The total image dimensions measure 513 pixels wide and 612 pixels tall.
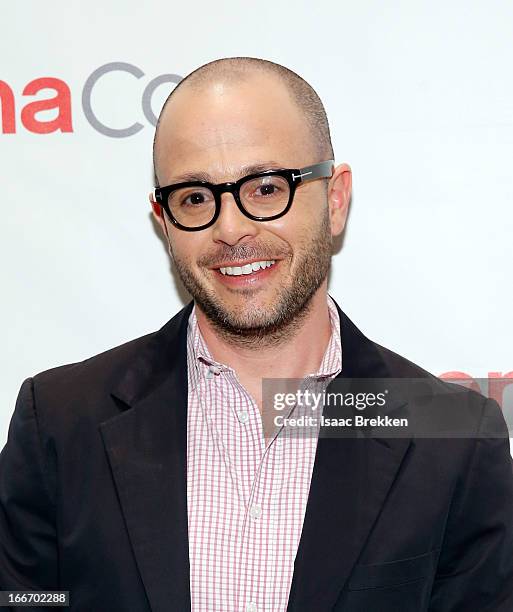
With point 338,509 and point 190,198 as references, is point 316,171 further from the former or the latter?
point 338,509

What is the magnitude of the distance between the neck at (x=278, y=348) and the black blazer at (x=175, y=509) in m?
0.08

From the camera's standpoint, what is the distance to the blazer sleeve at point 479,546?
1.60 m

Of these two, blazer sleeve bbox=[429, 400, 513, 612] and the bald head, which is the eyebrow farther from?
blazer sleeve bbox=[429, 400, 513, 612]

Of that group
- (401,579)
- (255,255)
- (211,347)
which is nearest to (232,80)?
(255,255)

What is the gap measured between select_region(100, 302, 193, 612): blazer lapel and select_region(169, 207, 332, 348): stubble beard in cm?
14

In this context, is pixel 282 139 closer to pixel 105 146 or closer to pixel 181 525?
pixel 105 146

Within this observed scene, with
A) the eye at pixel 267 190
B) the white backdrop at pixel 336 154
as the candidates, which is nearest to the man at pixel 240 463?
the eye at pixel 267 190

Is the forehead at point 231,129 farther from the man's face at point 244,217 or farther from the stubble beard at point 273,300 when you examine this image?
the stubble beard at point 273,300

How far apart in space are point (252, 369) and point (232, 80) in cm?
55

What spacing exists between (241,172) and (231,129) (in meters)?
0.08

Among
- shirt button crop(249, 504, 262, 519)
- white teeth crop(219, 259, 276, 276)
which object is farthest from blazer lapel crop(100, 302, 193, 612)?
white teeth crop(219, 259, 276, 276)

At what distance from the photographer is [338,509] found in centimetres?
152

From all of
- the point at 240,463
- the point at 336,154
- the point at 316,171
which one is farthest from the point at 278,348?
the point at 336,154

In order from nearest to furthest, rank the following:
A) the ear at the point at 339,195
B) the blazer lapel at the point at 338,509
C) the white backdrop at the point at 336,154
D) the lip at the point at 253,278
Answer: the blazer lapel at the point at 338,509
the lip at the point at 253,278
the ear at the point at 339,195
the white backdrop at the point at 336,154
